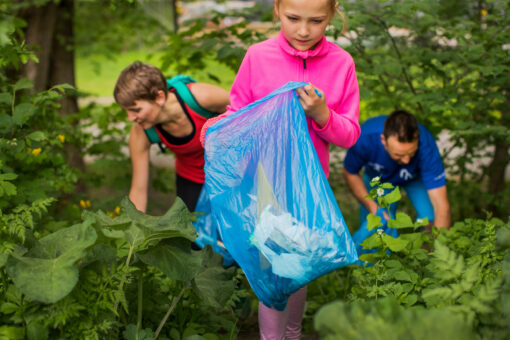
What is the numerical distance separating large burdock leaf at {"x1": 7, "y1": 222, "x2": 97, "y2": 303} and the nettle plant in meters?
0.78

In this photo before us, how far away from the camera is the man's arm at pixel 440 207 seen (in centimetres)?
310

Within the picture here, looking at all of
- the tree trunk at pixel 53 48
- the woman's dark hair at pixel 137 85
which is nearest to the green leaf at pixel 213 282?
the woman's dark hair at pixel 137 85

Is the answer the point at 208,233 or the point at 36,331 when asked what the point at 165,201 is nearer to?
the point at 208,233

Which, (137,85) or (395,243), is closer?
(395,243)

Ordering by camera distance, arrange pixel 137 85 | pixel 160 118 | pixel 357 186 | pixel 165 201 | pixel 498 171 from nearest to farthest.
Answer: pixel 137 85, pixel 160 118, pixel 357 186, pixel 498 171, pixel 165 201

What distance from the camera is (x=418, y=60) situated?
3.27 m

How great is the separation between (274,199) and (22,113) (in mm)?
1389

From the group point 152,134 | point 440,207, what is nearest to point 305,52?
point 152,134

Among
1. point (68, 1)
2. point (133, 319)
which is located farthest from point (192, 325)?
point (68, 1)

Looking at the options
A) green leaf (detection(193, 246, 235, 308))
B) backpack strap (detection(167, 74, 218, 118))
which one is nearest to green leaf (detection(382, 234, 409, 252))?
green leaf (detection(193, 246, 235, 308))

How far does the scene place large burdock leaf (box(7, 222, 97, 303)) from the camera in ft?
5.18

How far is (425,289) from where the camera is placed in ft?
5.69

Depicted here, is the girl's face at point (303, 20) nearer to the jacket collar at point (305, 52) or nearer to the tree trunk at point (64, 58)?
the jacket collar at point (305, 52)

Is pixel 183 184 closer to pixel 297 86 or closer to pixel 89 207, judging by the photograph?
pixel 89 207
